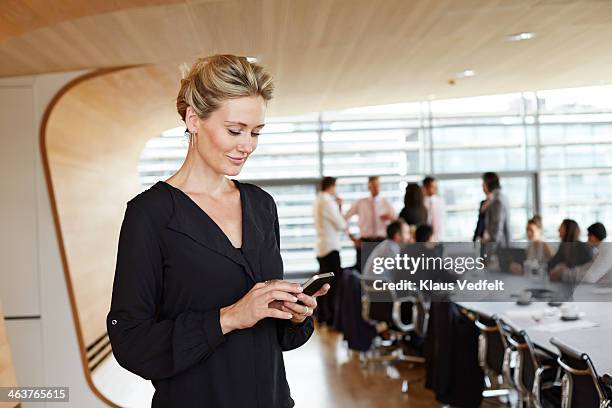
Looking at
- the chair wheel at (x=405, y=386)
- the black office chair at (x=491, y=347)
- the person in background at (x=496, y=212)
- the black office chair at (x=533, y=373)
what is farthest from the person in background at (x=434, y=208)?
the black office chair at (x=533, y=373)

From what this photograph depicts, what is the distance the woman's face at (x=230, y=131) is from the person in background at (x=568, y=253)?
4500mm

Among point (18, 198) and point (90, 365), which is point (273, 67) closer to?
point (18, 198)

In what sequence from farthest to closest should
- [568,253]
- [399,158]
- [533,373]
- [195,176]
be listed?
[399,158] → [568,253] → [533,373] → [195,176]

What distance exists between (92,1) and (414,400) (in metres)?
4.05

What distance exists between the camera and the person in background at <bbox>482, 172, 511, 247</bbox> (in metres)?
8.03

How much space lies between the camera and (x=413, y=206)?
951cm

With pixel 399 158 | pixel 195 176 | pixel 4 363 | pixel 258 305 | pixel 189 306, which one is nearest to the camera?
pixel 258 305

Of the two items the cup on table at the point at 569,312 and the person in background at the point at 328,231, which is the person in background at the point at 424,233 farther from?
the person in background at the point at 328,231

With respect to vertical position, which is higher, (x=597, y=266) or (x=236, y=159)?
(x=236, y=159)

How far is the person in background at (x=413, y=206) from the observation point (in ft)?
31.2

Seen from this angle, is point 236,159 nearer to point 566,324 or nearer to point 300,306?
point 300,306

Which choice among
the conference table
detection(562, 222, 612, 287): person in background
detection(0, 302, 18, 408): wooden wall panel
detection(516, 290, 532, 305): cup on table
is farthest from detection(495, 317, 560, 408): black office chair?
detection(0, 302, 18, 408): wooden wall panel

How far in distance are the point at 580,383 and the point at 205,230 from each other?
8.57 ft

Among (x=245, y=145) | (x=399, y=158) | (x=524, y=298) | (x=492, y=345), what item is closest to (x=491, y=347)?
(x=492, y=345)
